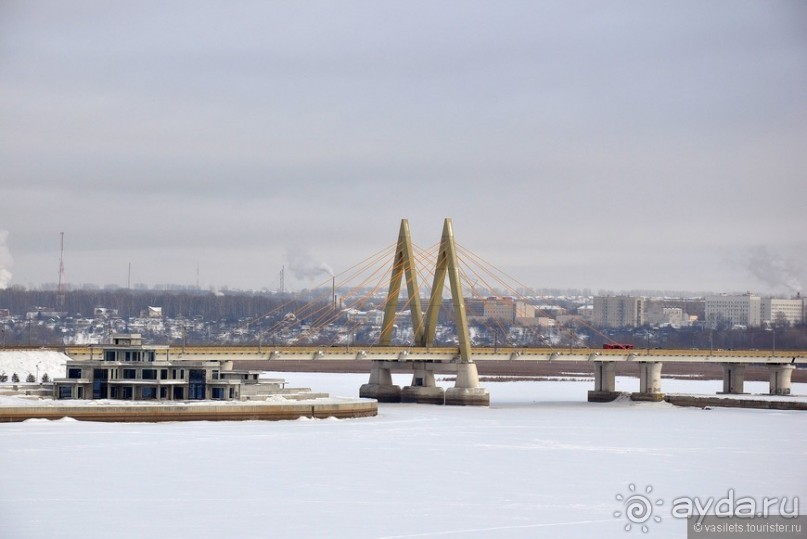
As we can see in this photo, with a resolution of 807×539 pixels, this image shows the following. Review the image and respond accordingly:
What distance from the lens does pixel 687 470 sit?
5525cm

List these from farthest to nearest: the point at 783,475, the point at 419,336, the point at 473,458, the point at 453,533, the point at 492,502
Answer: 1. the point at 419,336
2. the point at 473,458
3. the point at 783,475
4. the point at 492,502
5. the point at 453,533

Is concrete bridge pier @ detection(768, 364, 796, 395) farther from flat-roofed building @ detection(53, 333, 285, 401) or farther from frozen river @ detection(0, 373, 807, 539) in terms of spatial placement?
flat-roofed building @ detection(53, 333, 285, 401)

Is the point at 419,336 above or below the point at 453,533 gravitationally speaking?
above

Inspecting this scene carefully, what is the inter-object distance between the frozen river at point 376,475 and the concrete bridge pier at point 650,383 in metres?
26.9

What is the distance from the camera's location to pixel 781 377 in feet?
377

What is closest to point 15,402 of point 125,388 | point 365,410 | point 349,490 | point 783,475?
point 125,388

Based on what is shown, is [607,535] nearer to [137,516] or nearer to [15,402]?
[137,516]

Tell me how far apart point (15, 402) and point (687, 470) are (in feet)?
115

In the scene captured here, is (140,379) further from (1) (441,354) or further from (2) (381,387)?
(1) (441,354)

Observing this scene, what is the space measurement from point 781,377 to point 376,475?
229 feet

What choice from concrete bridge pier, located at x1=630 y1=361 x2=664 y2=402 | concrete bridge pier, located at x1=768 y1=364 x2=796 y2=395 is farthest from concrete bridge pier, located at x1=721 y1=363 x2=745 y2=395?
concrete bridge pier, located at x1=630 y1=361 x2=664 y2=402

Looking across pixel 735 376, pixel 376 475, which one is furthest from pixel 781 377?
pixel 376 475

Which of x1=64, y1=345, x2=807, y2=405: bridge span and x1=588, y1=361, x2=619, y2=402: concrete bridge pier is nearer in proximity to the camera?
x1=64, y1=345, x2=807, y2=405: bridge span

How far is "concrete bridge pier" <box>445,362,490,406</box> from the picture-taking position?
99562 mm
